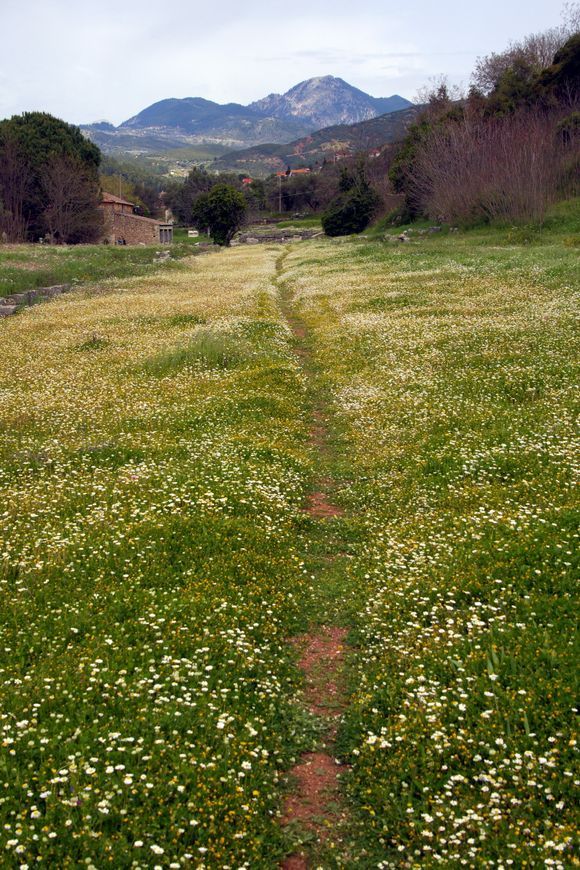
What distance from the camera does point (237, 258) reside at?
75812mm

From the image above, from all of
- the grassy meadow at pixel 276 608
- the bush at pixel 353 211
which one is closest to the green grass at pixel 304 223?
the bush at pixel 353 211

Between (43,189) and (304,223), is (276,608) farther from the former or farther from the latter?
(304,223)

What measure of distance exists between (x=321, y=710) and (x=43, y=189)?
8765cm

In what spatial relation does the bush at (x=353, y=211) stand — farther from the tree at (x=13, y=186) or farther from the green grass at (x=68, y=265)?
the tree at (x=13, y=186)

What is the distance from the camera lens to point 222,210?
330 feet

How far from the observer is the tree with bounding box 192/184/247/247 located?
9756cm

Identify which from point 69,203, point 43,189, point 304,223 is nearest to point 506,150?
point 69,203

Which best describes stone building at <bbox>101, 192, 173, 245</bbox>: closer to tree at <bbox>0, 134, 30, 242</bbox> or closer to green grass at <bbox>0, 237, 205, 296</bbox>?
tree at <bbox>0, 134, 30, 242</bbox>

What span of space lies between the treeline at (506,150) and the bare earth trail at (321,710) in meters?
46.0

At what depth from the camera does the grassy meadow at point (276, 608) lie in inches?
232

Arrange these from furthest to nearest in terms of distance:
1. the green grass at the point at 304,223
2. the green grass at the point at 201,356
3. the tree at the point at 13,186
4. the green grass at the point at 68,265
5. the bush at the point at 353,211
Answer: the green grass at the point at 304,223 < the bush at the point at 353,211 < the tree at the point at 13,186 < the green grass at the point at 68,265 < the green grass at the point at 201,356

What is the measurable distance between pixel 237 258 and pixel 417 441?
64.6m

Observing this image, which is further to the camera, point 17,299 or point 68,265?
point 68,265

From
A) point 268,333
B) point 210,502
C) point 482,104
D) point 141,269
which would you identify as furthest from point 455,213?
point 210,502
